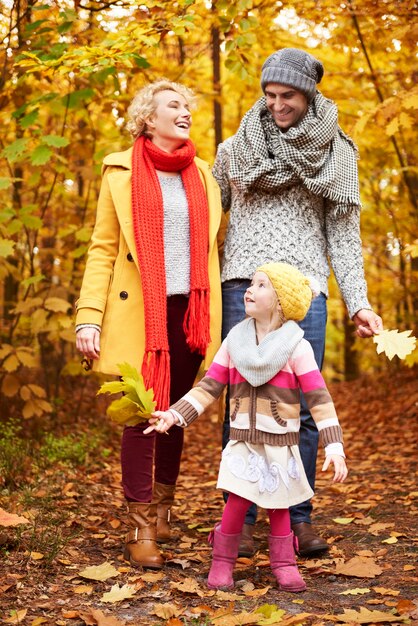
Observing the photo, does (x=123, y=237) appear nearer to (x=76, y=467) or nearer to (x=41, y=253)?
(x=76, y=467)

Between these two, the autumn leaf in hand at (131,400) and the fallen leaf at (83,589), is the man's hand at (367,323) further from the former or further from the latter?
the fallen leaf at (83,589)

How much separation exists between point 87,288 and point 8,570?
1301 mm

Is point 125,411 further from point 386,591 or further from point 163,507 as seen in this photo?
point 386,591

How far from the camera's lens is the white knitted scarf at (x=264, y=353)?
289cm

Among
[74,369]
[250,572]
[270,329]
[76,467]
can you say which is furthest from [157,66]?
[250,572]

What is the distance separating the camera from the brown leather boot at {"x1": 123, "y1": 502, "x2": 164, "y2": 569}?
10.6ft

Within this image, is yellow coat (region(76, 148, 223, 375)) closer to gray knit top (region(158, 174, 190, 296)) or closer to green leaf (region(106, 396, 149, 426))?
gray knit top (region(158, 174, 190, 296))

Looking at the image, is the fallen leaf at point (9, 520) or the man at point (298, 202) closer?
the fallen leaf at point (9, 520)

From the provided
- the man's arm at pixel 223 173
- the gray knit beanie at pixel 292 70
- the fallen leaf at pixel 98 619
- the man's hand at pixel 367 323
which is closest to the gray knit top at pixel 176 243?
the man's arm at pixel 223 173

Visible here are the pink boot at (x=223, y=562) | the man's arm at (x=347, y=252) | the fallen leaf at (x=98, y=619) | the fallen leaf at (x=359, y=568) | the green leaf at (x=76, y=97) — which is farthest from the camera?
the green leaf at (x=76, y=97)

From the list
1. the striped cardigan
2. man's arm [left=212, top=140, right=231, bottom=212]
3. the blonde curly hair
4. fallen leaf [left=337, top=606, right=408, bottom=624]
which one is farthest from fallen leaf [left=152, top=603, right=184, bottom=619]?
the blonde curly hair

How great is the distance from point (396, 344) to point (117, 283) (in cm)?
135

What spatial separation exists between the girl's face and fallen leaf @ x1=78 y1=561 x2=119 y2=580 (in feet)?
4.29

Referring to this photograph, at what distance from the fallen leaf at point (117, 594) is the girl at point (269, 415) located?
36 cm
